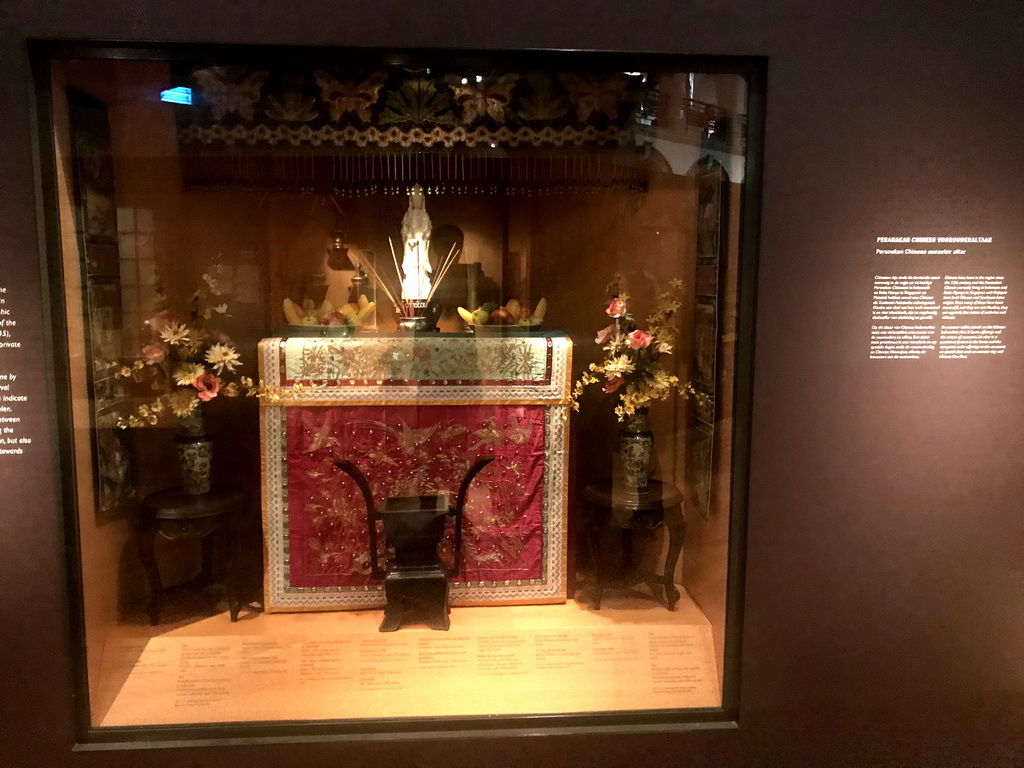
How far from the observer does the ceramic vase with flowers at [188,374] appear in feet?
8.79

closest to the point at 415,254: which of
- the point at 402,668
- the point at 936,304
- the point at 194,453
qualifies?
the point at 194,453

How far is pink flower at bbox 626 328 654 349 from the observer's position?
2.83m

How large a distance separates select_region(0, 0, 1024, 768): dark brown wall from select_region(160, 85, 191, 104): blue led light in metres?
0.37

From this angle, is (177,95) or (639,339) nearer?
(177,95)

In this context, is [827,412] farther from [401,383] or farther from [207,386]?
[207,386]

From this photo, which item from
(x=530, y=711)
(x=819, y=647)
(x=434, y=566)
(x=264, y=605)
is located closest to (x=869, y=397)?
(x=819, y=647)

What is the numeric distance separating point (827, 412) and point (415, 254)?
5.30 ft

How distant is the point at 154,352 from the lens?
8.73 feet

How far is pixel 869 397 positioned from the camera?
2.27 meters

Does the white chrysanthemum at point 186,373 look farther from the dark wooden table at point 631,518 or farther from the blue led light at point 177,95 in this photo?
the dark wooden table at point 631,518

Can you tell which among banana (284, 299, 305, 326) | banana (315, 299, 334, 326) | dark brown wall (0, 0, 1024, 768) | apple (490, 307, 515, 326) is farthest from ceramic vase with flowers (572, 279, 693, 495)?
banana (284, 299, 305, 326)

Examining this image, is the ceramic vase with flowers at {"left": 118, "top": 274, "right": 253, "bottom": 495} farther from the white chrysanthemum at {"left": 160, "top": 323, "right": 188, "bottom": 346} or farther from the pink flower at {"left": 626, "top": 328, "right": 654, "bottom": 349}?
the pink flower at {"left": 626, "top": 328, "right": 654, "bottom": 349}

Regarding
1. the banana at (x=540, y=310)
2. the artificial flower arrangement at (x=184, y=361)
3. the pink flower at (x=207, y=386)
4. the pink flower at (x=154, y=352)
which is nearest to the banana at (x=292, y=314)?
the artificial flower arrangement at (x=184, y=361)

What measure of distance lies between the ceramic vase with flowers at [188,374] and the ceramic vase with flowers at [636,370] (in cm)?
137
